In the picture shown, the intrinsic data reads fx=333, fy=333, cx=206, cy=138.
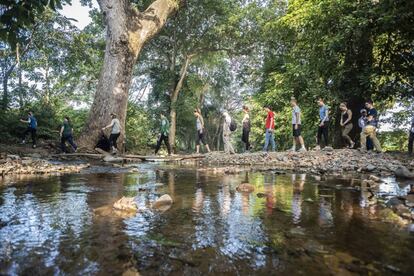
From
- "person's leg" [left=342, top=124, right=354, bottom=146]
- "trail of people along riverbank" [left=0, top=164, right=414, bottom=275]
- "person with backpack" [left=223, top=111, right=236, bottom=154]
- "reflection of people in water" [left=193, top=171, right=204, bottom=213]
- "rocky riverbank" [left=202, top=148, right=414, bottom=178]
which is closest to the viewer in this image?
"trail of people along riverbank" [left=0, top=164, right=414, bottom=275]

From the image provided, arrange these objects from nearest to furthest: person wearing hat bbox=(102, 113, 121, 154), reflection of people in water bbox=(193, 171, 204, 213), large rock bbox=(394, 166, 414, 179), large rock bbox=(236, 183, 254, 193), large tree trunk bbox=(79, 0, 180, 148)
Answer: reflection of people in water bbox=(193, 171, 204, 213) < large rock bbox=(236, 183, 254, 193) < large rock bbox=(394, 166, 414, 179) < person wearing hat bbox=(102, 113, 121, 154) < large tree trunk bbox=(79, 0, 180, 148)

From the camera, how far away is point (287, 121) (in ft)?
72.1

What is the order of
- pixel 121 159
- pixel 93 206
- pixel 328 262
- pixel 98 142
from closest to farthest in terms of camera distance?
pixel 328 262 → pixel 93 206 → pixel 121 159 → pixel 98 142

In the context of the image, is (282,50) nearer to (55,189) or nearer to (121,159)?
(121,159)

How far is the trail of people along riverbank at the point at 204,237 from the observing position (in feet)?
6.11

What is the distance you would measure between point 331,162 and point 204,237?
7588mm

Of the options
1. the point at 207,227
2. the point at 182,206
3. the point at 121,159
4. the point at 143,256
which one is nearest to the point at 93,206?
the point at 182,206

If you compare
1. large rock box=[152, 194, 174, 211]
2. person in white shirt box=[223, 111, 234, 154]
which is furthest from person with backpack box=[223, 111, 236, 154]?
large rock box=[152, 194, 174, 211]

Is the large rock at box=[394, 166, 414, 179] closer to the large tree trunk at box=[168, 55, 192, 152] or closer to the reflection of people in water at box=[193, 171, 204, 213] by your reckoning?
the reflection of people in water at box=[193, 171, 204, 213]

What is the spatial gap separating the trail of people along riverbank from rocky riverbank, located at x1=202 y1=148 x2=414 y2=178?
14.1ft

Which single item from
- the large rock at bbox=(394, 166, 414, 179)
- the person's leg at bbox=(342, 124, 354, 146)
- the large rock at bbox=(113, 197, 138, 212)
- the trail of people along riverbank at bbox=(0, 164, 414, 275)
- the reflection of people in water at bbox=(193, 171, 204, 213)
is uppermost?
the person's leg at bbox=(342, 124, 354, 146)

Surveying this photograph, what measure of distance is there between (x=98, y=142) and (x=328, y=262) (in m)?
12.5

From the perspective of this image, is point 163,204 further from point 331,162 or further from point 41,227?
point 331,162

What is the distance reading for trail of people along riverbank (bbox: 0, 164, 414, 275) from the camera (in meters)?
1.86
